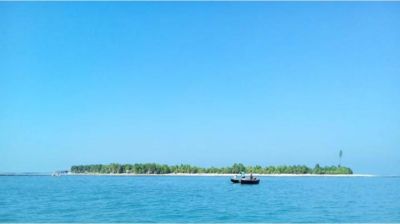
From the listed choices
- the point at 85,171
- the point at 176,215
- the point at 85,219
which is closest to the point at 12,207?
the point at 85,219

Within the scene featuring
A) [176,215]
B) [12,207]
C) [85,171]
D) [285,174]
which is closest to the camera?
[176,215]

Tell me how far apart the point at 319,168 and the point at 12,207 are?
12954 cm

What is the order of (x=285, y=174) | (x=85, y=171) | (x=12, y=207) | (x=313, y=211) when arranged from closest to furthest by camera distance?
(x=313, y=211) → (x=12, y=207) → (x=285, y=174) → (x=85, y=171)

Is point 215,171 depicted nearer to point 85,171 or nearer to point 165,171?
point 165,171

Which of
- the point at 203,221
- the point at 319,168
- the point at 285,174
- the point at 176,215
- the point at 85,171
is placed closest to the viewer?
the point at 203,221

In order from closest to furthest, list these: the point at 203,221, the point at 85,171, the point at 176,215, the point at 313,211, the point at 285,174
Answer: the point at 203,221, the point at 176,215, the point at 313,211, the point at 285,174, the point at 85,171

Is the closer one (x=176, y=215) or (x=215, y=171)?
(x=176, y=215)

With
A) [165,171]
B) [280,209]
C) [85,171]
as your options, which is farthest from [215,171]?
[280,209]

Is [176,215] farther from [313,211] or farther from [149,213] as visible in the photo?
[313,211]

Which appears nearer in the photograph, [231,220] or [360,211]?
[231,220]

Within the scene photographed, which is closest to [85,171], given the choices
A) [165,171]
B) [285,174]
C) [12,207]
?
[165,171]

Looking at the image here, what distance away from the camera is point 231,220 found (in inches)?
936

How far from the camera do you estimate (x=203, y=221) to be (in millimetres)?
23234

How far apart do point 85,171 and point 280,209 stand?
147 meters
